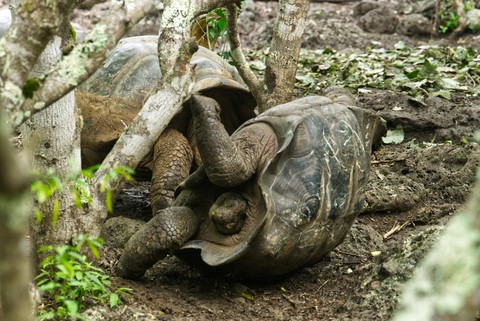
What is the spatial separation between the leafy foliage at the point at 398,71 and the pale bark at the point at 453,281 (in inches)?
208

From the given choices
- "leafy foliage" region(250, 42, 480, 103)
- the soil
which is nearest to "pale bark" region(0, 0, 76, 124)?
the soil

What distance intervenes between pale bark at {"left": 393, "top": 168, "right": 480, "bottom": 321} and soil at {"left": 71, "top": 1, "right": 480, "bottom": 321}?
2.15 meters

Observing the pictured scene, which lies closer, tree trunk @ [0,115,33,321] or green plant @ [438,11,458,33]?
tree trunk @ [0,115,33,321]

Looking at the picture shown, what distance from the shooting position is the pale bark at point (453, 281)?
1.12 metres

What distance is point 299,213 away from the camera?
3746 millimetres

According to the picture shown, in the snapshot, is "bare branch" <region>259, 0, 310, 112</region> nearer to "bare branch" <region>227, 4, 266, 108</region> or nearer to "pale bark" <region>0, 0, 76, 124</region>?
"bare branch" <region>227, 4, 266, 108</region>

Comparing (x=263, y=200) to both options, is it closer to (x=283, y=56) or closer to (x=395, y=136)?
(x=283, y=56)

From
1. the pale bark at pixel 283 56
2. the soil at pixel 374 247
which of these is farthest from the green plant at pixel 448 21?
the pale bark at pixel 283 56

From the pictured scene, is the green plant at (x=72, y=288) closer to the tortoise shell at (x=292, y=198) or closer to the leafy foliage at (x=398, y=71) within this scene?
the tortoise shell at (x=292, y=198)

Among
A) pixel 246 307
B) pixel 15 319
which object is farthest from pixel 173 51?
pixel 15 319

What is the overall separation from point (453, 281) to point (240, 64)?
448cm

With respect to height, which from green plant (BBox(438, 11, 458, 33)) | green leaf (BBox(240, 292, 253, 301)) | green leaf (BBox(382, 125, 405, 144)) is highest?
green leaf (BBox(240, 292, 253, 301))

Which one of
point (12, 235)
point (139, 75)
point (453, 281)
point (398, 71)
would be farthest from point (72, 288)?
point (398, 71)

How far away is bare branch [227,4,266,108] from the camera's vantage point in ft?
17.4
